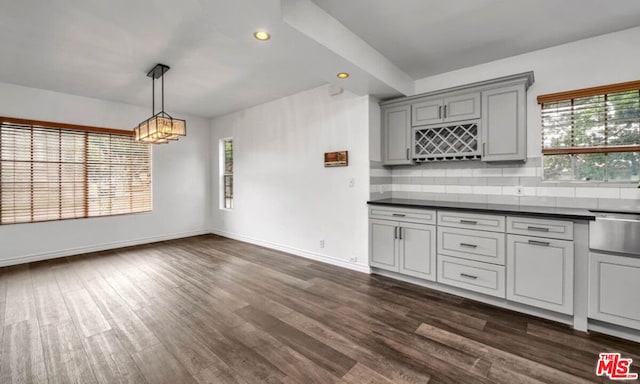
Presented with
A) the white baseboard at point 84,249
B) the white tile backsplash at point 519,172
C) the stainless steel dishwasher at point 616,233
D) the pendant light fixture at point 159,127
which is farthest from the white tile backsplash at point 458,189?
the white baseboard at point 84,249

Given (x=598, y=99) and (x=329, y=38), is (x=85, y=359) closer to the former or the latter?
(x=329, y=38)

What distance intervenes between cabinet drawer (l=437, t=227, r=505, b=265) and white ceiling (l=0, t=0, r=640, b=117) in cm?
194

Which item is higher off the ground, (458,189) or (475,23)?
(475,23)

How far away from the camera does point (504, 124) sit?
9.99 feet

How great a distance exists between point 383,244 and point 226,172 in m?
4.25

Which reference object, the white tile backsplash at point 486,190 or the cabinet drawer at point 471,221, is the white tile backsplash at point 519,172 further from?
the cabinet drawer at point 471,221

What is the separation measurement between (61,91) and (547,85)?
6.98 metres

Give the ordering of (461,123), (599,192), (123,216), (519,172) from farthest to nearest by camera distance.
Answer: (123,216)
(461,123)
(519,172)
(599,192)

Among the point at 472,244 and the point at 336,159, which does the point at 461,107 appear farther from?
the point at 336,159

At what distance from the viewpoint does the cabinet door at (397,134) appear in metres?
3.74

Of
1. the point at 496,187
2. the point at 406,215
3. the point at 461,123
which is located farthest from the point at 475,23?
the point at 406,215

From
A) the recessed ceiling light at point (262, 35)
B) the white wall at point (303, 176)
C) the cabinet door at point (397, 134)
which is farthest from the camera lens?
the white wall at point (303, 176)

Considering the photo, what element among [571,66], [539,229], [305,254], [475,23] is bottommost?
[305,254]

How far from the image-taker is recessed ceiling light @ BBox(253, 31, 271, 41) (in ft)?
7.50
